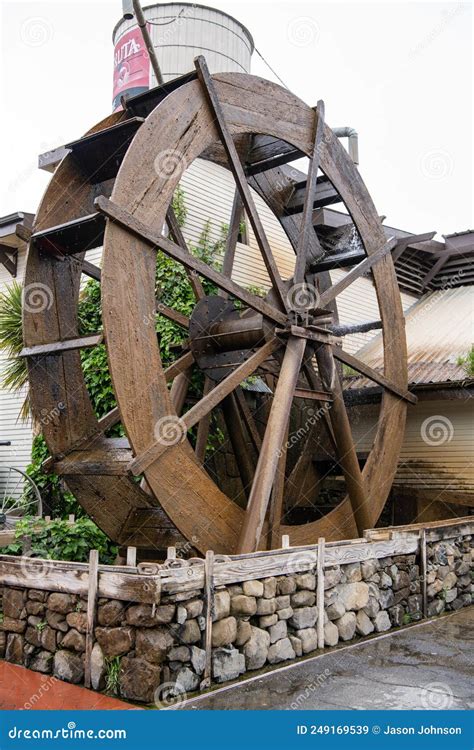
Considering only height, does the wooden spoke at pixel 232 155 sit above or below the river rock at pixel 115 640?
above

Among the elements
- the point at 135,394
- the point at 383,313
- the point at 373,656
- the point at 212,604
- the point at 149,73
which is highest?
the point at 149,73

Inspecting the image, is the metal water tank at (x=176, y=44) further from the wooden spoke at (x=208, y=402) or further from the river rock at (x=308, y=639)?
the river rock at (x=308, y=639)

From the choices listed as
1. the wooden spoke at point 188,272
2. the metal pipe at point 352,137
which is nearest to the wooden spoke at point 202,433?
Answer: the wooden spoke at point 188,272

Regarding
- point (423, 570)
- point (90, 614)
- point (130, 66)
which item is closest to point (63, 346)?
point (90, 614)

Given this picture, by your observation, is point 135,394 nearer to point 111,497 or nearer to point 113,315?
point 113,315

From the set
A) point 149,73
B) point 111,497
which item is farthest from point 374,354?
point 111,497

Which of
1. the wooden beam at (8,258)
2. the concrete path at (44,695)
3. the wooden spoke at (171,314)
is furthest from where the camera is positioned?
the wooden beam at (8,258)

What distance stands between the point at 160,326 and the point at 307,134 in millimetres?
2496

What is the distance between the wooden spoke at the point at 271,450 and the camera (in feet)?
20.1

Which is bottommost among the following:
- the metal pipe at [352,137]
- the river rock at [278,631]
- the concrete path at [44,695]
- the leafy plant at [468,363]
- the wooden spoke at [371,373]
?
the concrete path at [44,695]

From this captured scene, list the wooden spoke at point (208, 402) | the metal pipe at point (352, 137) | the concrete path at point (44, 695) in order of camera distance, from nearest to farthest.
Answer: the concrete path at point (44, 695)
the wooden spoke at point (208, 402)
the metal pipe at point (352, 137)

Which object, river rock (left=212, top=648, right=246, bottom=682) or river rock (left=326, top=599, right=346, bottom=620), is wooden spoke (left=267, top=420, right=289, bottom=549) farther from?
river rock (left=212, top=648, right=246, bottom=682)

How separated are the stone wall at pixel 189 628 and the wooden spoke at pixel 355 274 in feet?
8.13

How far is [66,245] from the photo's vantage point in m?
7.03
